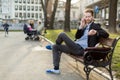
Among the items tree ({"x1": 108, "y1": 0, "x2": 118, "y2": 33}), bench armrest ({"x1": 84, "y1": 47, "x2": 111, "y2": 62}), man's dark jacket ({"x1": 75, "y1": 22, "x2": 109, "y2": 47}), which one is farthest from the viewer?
tree ({"x1": 108, "y1": 0, "x2": 118, "y2": 33})

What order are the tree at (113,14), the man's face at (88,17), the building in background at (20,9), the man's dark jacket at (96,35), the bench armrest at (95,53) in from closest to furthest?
the bench armrest at (95,53) < the man's dark jacket at (96,35) < the man's face at (88,17) < the tree at (113,14) < the building in background at (20,9)

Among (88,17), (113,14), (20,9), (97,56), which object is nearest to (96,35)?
(88,17)

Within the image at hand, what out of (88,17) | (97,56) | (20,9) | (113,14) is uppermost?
(88,17)

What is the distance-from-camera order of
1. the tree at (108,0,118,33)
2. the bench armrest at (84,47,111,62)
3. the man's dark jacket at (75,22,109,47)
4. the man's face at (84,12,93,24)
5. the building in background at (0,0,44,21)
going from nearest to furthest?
1. the bench armrest at (84,47,111,62)
2. the man's dark jacket at (75,22,109,47)
3. the man's face at (84,12,93,24)
4. the tree at (108,0,118,33)
5. the building in background at (0,0,44,21)

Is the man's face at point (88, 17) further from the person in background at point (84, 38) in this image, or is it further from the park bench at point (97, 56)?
the park bench at point (97, 56)

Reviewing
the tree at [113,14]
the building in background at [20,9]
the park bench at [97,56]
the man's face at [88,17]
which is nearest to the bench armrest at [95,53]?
the park bench at [97,56]

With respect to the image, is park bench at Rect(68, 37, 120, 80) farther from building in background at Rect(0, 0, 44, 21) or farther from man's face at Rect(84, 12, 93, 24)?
building in background at Rect(0, 0, 44, 21)

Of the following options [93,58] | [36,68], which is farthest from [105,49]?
[36,68]

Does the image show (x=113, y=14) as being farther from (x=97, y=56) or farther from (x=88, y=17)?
(x=97, y=56)

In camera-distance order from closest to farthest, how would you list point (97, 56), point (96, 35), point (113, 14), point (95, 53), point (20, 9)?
point (95, 53) → point (97, 56) → point (96, 35) → point (113, 14) → point (20, 9)

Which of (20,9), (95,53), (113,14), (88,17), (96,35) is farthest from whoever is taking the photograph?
(20,9)

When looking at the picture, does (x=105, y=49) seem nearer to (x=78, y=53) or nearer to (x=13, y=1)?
(x=78, y=53)

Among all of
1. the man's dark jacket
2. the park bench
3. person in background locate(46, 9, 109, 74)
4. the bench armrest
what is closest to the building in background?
person in background locate(46, 9, 109, 74)

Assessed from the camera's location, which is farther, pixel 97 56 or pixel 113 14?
pixel 113 14
